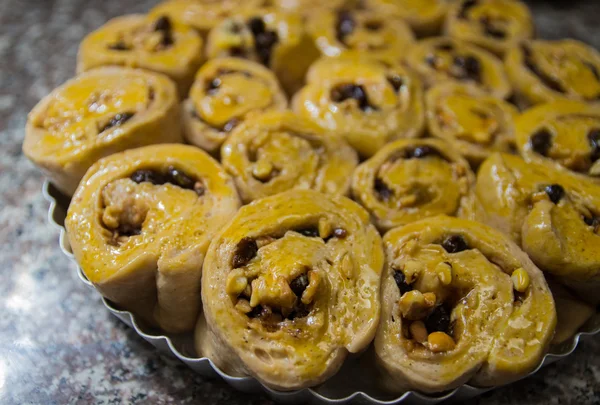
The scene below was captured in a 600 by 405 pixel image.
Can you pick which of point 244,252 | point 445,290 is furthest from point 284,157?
point 445,290

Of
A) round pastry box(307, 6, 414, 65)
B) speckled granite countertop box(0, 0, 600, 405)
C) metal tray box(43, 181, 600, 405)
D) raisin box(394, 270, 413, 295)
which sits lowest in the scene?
speckled granite countertop box(0, 0, 600, 405)

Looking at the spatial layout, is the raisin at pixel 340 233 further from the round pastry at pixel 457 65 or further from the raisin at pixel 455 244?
the round pastry at pixel 457 65

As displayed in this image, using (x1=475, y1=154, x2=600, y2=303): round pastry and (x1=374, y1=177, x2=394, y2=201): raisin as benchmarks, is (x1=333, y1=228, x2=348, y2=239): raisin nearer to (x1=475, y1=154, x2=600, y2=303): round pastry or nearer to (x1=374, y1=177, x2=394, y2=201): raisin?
(x1=374, y1=177, x2=394, y2=201): raisin

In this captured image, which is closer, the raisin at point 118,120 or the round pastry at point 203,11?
the raisin at point 118,120

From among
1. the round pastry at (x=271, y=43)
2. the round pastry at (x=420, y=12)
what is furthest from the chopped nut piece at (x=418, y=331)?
the round pastry at (x=420, y=12)

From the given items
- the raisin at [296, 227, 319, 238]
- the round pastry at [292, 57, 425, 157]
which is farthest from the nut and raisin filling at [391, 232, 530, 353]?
the round pastry at [292, 57, 425, 157]

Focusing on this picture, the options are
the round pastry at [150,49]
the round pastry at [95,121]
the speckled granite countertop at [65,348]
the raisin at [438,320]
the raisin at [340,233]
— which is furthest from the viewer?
the round pastry at [150,49]
